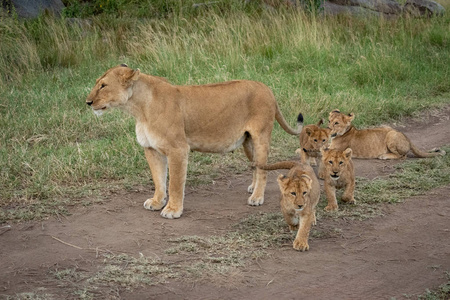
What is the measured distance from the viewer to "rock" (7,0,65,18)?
480 inches

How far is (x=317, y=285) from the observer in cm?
376

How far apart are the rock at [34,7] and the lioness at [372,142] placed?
23.3 feet

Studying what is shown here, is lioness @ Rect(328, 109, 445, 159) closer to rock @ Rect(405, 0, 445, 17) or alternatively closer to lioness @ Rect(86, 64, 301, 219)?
lioness @ Rect(86, 64, 301, 219)

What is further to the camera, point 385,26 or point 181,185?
point 385,26

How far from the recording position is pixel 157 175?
5.09 m

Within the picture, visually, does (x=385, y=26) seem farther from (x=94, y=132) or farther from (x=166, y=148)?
(x=166, y=148)

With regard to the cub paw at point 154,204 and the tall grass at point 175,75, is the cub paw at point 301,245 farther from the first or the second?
the tall grass at point 175,75

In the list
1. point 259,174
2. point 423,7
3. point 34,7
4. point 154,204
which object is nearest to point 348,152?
point 259,174

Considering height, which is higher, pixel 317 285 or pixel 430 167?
pixel 317 285

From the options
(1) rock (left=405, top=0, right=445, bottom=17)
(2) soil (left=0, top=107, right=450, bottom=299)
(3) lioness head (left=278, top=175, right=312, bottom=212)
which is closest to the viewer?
(2) soil (left=0, top=107, right=450, bottom=299)

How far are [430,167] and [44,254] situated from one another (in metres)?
3.72

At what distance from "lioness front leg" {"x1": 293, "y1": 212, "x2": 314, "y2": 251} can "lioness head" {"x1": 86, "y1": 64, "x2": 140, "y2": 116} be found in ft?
5.22

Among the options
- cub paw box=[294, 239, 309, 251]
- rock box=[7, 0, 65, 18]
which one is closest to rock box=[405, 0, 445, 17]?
rock box=[7, 0, 65, 18]

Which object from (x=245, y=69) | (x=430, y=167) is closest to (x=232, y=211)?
(x=430, y=167)
